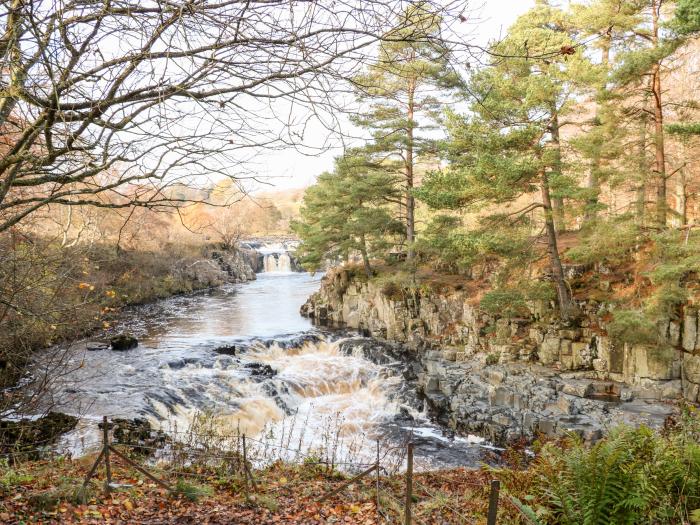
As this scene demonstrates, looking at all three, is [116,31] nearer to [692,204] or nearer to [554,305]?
[554,305]

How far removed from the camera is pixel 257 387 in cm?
1256

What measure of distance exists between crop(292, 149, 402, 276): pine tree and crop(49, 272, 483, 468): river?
3954 mm

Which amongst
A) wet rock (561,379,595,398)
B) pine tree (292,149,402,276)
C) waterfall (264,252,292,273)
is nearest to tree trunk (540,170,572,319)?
wet rock (561,379,595,398)

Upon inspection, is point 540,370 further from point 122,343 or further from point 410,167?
point 122,343

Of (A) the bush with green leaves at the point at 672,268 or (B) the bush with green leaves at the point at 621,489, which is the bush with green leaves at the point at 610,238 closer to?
(A) the bush with green leaves at the point at 672,268

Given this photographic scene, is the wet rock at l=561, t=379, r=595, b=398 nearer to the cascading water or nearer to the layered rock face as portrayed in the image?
the layered rock face

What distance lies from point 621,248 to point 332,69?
10142 mm

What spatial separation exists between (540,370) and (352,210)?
1058 centimetres

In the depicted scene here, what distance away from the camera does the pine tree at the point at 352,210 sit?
17781mm

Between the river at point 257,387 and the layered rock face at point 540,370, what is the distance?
1.05 meters

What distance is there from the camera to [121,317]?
20469 millimetres

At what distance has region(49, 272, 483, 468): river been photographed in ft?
32.8

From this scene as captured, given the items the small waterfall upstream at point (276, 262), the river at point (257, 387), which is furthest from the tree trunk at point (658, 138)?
the small waterfall upstream at point (276, 262)

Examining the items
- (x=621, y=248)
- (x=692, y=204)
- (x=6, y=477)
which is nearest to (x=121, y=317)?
(x=6, y=477)
